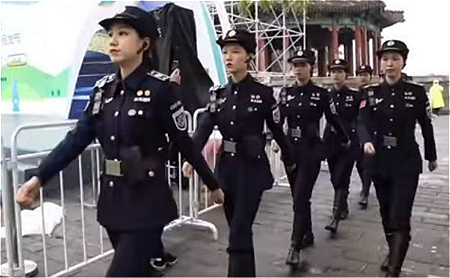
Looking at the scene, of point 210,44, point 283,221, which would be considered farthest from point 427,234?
point 210,44

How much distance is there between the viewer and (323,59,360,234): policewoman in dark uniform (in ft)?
16.9

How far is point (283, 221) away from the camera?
5516 millimetres

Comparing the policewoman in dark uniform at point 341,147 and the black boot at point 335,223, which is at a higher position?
the policewoman in dark uniform at point 341,147

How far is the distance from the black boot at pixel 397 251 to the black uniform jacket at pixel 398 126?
417 millimetres

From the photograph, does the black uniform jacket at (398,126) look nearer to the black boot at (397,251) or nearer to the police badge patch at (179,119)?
the black boot at (397,251)

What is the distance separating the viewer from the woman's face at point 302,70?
4.34 metres

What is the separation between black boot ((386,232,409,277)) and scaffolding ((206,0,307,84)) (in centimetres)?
923

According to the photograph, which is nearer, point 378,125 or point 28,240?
point 378,125

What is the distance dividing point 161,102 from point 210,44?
5.49 meters

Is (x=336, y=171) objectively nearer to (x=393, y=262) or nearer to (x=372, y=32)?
(x=393, y=262)

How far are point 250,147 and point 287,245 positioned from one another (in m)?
1.65

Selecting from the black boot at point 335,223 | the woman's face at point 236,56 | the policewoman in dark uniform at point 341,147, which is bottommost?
the black boot at point 335,223

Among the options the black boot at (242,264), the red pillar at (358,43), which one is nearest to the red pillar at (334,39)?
the red pillar at (358,43)

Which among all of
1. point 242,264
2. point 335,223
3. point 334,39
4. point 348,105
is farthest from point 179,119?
point 334,39
